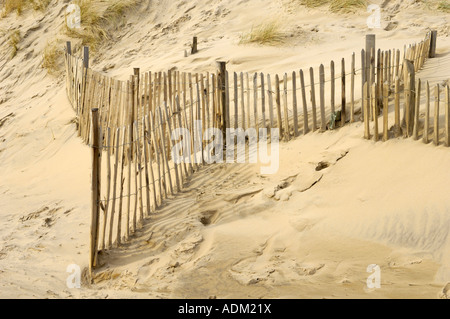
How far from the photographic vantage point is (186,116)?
6430 mm

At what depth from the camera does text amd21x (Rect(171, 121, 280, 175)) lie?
6.35 metres

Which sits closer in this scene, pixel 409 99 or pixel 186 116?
pixel 409 99

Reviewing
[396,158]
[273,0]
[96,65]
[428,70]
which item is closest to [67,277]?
[396,158]

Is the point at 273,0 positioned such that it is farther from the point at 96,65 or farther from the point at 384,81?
the point at 384,81

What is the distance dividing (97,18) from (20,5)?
244cm

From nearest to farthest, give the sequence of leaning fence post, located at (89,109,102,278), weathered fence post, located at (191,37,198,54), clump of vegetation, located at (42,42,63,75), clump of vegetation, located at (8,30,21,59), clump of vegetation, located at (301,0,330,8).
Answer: leaning fence post, located at (89,109,102,278) < weathered fence post, located at (191,37,198,54) < clump of vegetation, located at (301,0,330,8) < clump of vegetation, located at (42,42,63,75) < clump of vegetation, located at (8,30,21,59)

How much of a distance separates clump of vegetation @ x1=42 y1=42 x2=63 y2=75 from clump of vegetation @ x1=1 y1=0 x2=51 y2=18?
2.03 m

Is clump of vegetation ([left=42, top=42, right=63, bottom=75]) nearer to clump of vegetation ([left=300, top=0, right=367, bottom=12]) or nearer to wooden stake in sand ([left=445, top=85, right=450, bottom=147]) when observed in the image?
clump of vegetation ([left=300, top=0, right=367, bottom=12])

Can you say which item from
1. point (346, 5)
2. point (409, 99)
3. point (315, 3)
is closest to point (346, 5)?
point (346, 5)

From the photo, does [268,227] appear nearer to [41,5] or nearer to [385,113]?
[385,113]

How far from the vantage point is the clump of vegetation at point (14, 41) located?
Result: 1221 cm

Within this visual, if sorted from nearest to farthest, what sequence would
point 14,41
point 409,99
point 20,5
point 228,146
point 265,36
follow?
point 409,99 → point 228,146 → point 265,36 → point 14,41 → point 20,5

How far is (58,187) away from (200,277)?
304cm
